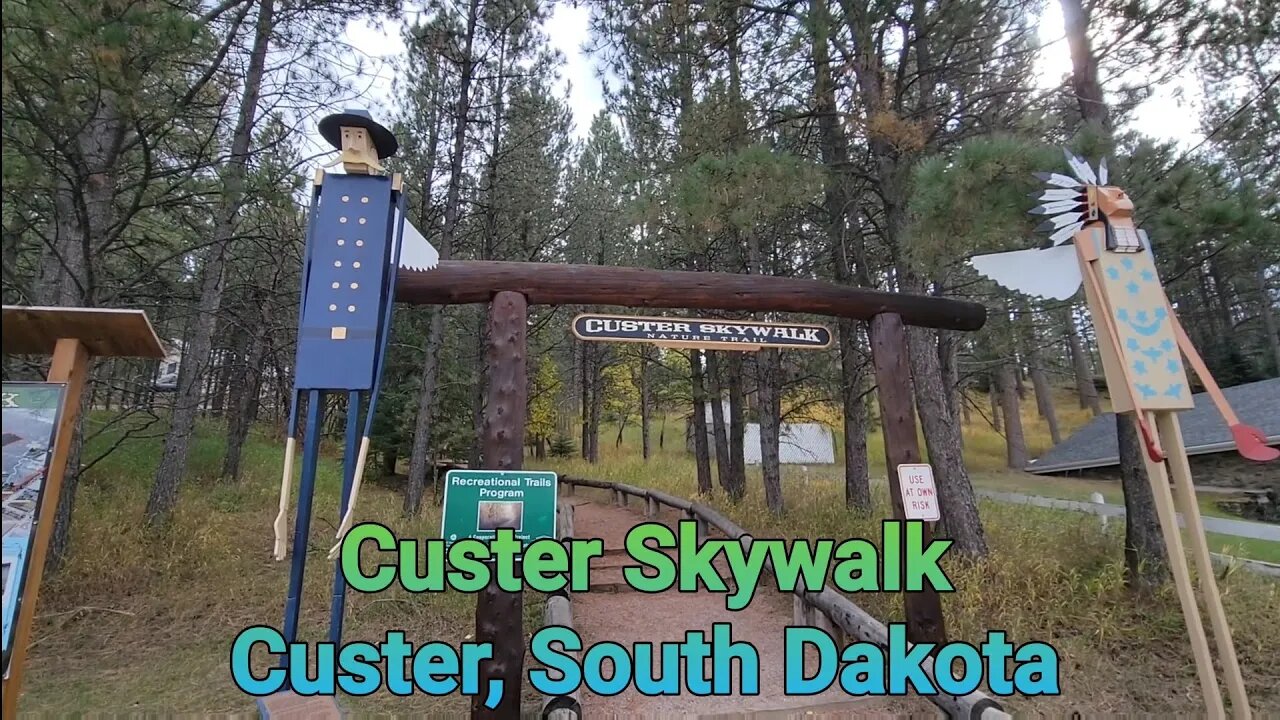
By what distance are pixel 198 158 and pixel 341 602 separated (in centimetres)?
429

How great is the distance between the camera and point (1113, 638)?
4.84 m

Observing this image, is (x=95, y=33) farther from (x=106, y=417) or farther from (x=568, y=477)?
(x=106, y=417)

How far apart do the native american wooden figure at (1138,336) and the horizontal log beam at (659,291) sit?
1.04 m

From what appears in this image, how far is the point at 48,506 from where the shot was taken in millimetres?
2447

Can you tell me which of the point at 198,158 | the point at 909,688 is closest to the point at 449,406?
the point at 198,158

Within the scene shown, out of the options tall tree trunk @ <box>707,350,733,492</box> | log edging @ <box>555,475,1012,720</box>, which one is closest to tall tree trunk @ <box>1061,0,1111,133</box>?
log edging @ <box>555,475,1012,720</box>

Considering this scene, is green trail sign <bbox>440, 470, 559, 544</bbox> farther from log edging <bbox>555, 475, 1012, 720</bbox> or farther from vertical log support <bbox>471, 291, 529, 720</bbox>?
log edging <bbox>555, 475, 1012, 720</bbox>

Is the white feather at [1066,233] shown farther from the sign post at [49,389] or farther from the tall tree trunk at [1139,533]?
the sign post at [49,389]

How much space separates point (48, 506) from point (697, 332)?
11.7ft

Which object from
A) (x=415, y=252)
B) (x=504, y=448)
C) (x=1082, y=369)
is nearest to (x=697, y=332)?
(x=504, y=448)

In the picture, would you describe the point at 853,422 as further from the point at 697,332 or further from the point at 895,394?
the point at 697,332

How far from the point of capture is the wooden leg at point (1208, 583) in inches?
122

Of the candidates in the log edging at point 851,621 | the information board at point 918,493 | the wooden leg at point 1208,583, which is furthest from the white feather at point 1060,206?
the log edging at point 851,621

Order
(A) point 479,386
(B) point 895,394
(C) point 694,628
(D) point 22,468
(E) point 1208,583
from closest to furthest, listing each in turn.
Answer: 1. (D) point 22,468
2. (E) point 1208,583
3. (B) point 895,394
4. (C) point 694,628
5. (A) point 479,386
